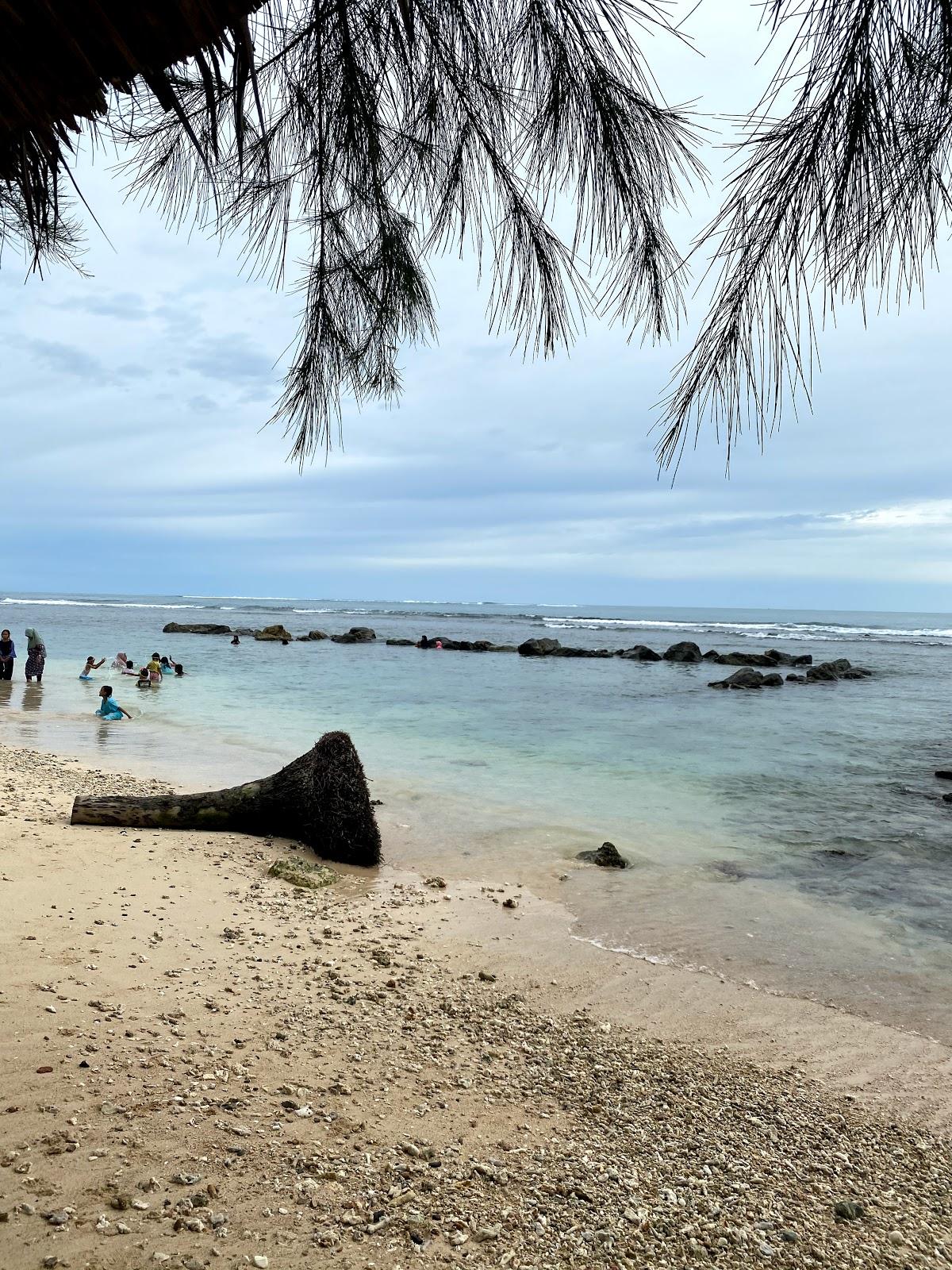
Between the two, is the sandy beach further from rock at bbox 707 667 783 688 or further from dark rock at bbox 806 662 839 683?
dark rock at bbox 806 662 839 683

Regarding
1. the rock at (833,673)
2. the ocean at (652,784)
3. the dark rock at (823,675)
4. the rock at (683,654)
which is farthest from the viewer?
the rock at (683,654)

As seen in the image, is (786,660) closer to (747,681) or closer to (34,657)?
(747,681)

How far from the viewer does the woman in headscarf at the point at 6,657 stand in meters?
18.1

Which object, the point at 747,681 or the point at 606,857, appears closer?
the point at 606,857

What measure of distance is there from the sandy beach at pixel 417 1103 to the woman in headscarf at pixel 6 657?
15528 mm

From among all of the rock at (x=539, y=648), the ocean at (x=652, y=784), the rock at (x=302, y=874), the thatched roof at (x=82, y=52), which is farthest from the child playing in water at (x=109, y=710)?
the rock at (x=539, y=648)

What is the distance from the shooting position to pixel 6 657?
18156 mm

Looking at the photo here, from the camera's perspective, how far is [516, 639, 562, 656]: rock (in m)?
35.9

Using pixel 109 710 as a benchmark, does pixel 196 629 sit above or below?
above

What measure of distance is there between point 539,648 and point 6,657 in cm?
2319

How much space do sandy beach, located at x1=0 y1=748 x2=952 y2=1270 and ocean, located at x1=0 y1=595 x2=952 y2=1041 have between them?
95cm

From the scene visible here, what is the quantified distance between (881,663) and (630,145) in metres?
38.0

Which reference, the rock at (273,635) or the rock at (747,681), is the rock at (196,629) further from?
the rock at (747,681)

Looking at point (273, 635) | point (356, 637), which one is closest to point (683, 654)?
point (356, 637)
